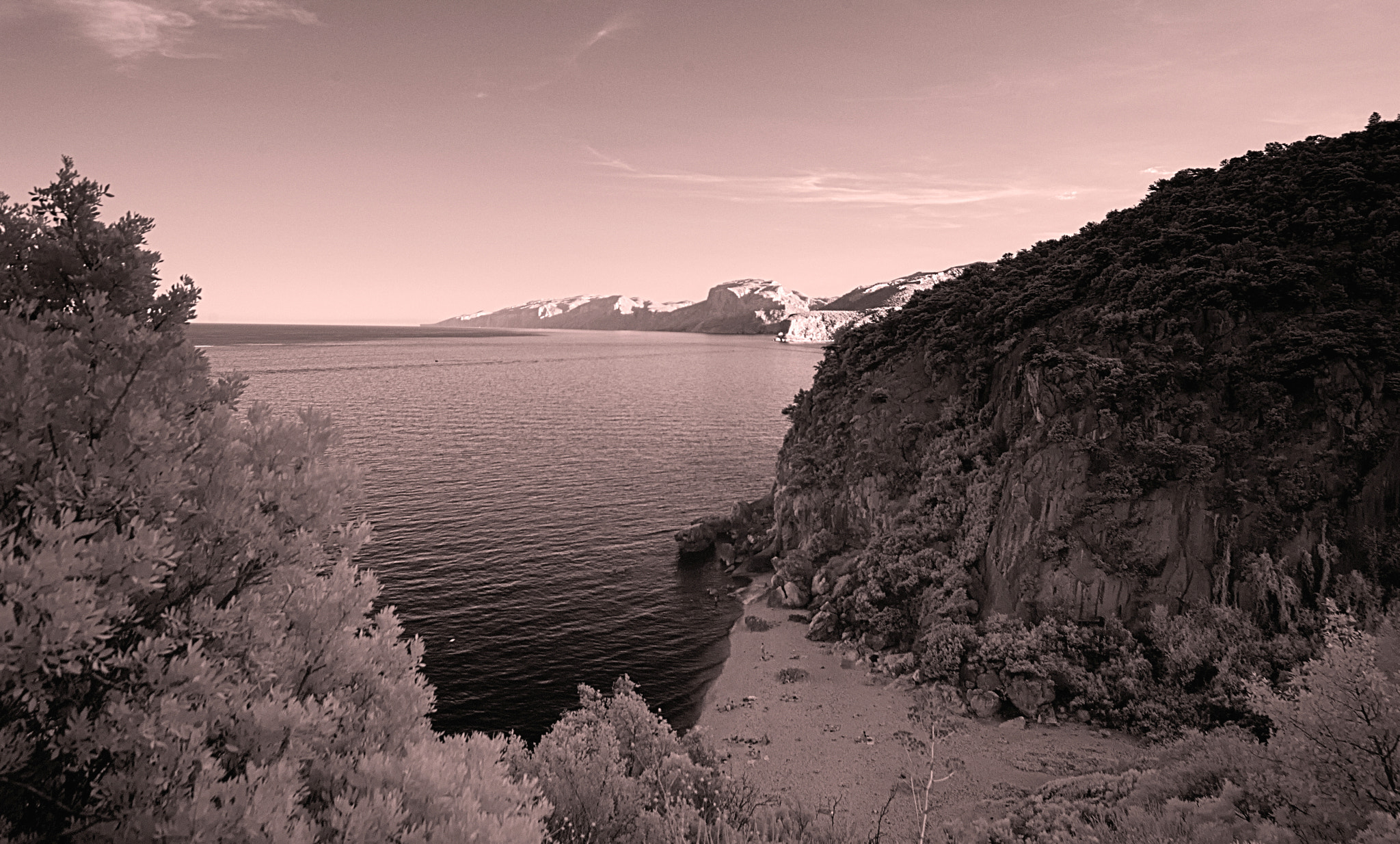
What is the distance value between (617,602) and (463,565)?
10916mm

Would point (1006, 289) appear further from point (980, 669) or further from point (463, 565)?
point (463, 565)

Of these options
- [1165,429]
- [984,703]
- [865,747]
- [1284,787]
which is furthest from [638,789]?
[1165,429]

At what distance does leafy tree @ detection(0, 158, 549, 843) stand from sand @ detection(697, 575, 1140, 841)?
1788cm

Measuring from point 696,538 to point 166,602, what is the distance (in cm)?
4339

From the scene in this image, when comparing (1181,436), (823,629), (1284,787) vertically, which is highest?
(1181,436)

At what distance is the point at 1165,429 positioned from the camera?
31688 mm

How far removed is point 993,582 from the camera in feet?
109

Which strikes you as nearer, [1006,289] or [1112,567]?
[1112,567]

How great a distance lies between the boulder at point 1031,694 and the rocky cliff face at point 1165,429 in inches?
143

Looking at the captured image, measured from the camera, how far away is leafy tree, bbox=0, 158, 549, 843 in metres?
5.56

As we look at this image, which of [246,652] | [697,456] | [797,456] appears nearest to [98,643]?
[246,652]

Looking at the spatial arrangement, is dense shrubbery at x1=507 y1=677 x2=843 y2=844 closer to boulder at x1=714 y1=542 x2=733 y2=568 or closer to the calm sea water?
the calm sea water

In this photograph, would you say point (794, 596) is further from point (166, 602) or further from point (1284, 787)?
point (166, 602)

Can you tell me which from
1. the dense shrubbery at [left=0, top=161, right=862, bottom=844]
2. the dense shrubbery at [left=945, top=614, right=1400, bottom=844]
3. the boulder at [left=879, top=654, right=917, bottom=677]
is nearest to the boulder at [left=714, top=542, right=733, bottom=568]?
the boulder at [left=879, top=654, right=917, bottom=677]
